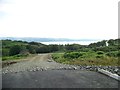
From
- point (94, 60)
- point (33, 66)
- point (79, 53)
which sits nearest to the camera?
point (33, 66)

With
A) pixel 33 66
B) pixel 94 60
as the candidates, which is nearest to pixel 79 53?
pixel 94 60

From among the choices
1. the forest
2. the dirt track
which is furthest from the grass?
the dirt track

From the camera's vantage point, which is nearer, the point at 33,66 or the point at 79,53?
the point at 33,66

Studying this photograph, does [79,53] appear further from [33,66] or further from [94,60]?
[33,66]

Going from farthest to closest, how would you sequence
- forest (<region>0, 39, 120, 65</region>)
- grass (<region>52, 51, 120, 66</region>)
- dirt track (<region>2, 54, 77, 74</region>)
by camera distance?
forest (<region>0, 39, 120, 65</region>)
grass (<region>52, 51, 120, 66</region>)
dirt track (<region>2, 54, 77, 74</region>)

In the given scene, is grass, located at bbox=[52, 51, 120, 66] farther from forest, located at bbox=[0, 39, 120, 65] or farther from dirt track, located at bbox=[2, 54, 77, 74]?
dirt track, located at bbox=[2, 54, 77, 74]

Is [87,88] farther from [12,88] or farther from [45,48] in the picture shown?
[45,48]

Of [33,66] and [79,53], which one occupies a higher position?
[79,53]

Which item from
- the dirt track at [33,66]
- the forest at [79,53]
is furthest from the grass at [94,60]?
the dirt track at [33,66]

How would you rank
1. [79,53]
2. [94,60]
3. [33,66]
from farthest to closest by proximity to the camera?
1. [79,53]
2. [94,60]
3. [33,66]

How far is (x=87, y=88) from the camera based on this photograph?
791cm

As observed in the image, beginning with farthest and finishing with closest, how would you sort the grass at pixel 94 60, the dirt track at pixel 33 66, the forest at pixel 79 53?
1. the forest at pixel 79 53
2. the grass at pixel 94 60
3. the dirt track at pixel 33 66

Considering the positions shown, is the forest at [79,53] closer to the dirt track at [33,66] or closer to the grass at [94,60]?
the grass at [94,60]

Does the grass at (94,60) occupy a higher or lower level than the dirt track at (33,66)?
higher
